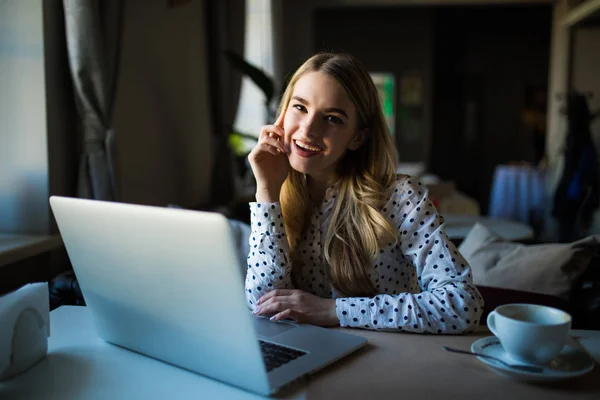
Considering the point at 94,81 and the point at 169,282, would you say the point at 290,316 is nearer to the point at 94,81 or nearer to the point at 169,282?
the point at 169,282

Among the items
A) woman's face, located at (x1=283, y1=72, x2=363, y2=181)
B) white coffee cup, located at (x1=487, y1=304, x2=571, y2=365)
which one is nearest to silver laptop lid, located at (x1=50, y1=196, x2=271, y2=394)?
white coffee cup, located at (x1=487, y1=304, x2=571, y2=365)

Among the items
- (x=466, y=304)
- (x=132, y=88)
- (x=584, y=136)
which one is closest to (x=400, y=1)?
(x=584, y=136)

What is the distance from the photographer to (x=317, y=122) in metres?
1.18

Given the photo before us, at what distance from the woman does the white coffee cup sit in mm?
235

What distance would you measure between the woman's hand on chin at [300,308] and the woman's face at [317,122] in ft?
0.95

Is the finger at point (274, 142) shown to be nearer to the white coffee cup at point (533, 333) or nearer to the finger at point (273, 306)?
the finger at point (273, 306)

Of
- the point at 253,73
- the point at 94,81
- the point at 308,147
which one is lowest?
the point at 308,147

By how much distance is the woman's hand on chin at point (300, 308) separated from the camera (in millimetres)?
1016

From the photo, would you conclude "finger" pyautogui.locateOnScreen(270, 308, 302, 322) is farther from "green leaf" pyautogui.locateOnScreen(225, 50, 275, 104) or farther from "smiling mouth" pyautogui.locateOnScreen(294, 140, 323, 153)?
"green leaf" pyautogui.locateOnScreen(225, 50, 275, 104)

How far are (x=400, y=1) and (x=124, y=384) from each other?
6.25 metres

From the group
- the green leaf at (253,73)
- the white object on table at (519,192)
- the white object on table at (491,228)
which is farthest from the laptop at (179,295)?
the white object on table at (519,192)

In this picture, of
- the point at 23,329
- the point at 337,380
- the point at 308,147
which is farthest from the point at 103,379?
the point at 308,147

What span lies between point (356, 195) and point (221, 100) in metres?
2.90

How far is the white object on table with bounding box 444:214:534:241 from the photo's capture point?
250cm
